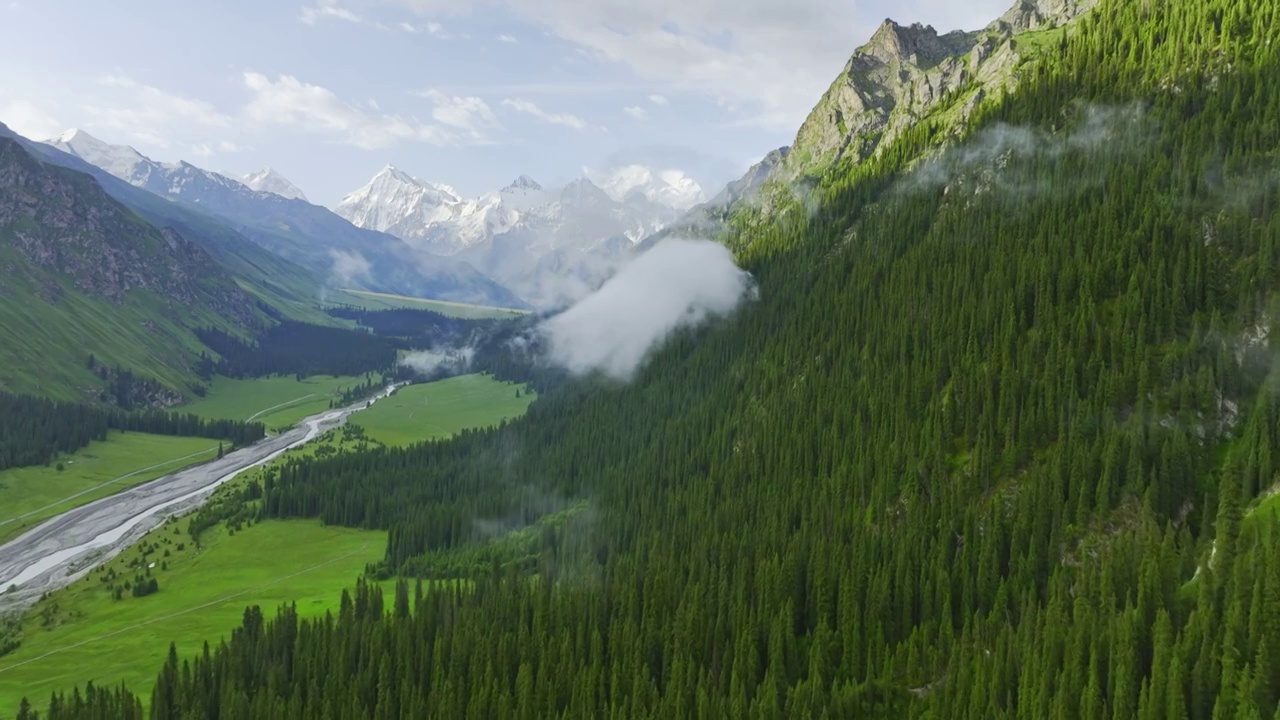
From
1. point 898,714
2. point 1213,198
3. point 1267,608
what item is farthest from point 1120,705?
point 1213,198

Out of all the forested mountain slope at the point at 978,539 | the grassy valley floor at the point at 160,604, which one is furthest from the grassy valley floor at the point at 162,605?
the forested mountain slope at the point at 978,539

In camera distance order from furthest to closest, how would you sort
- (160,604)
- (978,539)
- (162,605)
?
1. (160,604)
2. (162,605)
3. (978,539)

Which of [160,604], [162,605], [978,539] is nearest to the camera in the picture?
[978,539]

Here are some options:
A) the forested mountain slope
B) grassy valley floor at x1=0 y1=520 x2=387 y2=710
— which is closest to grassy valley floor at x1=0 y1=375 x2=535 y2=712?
grassy valley floor at x1=0 y1=520 x2=387 y2=710

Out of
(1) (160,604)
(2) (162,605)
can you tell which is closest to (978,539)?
(2) (162,605)

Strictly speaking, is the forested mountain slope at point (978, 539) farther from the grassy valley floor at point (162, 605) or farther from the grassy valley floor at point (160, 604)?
the grassy valley floor at point (160, 604)

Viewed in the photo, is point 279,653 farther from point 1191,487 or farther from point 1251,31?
point 1251,31

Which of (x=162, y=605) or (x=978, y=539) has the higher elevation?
(x=978, y=539)

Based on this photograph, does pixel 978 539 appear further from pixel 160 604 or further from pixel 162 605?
pixel 160 604

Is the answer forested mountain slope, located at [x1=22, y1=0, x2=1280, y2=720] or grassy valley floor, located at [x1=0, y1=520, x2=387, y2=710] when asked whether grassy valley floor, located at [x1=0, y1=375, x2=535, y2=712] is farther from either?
forested mountain slope, located at [x1=22, y1=0, x2=1280, y2=720]
